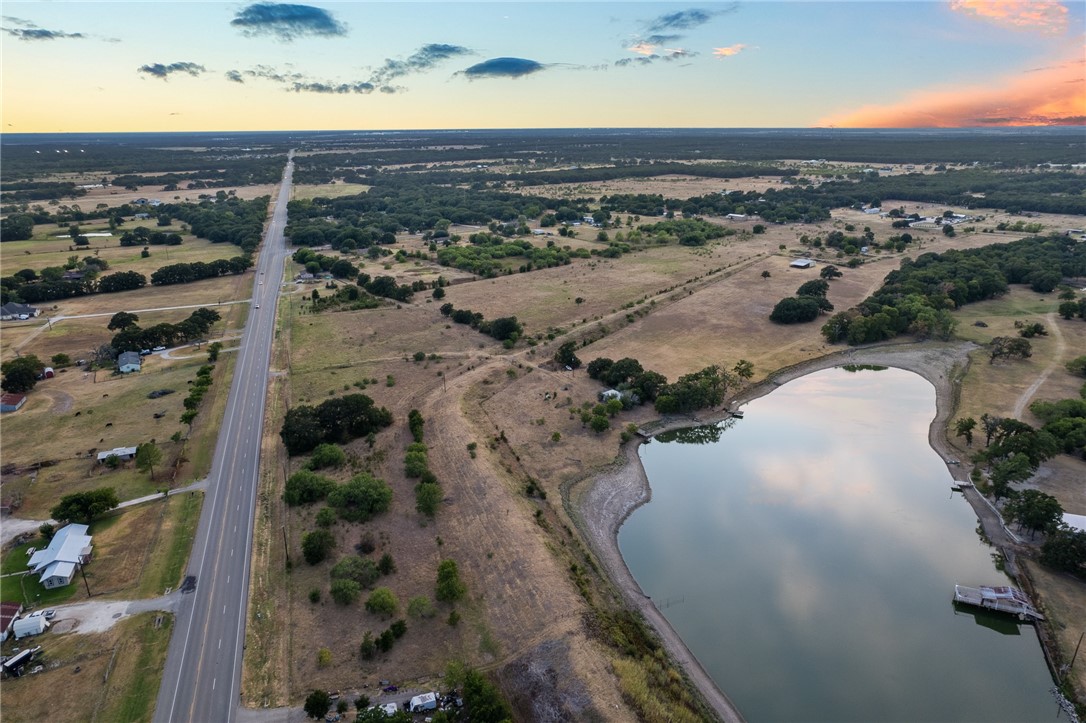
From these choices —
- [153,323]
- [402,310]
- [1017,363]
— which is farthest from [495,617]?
[153,323]

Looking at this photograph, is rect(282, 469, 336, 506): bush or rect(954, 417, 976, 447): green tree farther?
rect(954, 417, 976, 447): green tree

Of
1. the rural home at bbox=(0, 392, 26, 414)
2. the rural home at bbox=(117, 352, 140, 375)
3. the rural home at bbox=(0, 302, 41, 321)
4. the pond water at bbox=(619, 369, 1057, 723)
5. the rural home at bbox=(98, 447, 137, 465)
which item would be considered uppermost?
the rural home at bbox=(0, 302, 41, 321)

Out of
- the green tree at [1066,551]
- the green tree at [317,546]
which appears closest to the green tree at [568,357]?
the green tree at [317,546]

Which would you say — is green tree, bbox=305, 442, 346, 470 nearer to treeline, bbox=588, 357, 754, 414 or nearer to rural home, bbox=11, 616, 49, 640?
rural home, bbox=11, 616, 49, 640

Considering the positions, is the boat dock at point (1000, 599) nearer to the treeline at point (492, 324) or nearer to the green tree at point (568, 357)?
the green tree at point (568, 357)

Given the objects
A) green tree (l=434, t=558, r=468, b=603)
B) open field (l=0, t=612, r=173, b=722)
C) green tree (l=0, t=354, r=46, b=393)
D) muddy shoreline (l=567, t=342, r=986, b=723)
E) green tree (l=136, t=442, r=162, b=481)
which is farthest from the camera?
green tree (l=0, t=354, r=46, b=393)

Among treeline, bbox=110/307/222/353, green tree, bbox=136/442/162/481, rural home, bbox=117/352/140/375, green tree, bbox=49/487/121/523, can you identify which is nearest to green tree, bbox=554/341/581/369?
green tree, bbox=136/442/162/481

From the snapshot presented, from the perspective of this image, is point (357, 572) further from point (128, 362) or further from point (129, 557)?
point (128, 362)

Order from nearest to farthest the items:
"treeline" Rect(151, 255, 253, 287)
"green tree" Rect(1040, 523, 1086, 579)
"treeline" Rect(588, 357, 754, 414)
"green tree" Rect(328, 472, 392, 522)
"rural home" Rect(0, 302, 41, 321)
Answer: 1. "green tree" Rect(1040, 523, 1086, 579)
2. "green tree" Rect(328, 472, 392, 522)
3. "treeline" Rect(588, 357, 754, 414)
4. "rural home" Rect(0, 302, 41, 321)
5. "treeline" Rect(151, 255, 253, 287)
